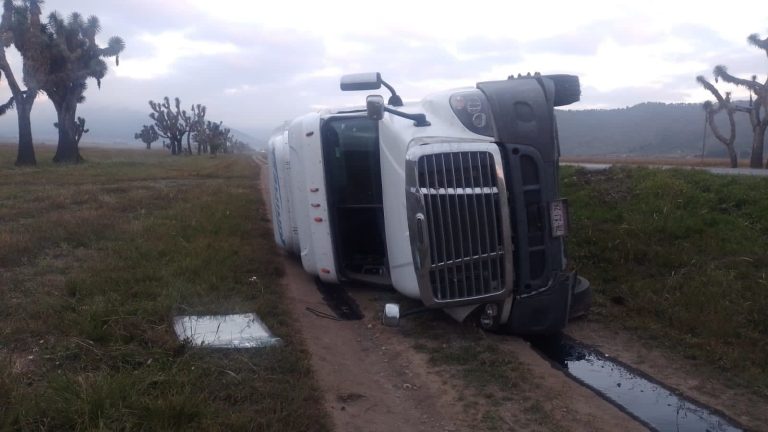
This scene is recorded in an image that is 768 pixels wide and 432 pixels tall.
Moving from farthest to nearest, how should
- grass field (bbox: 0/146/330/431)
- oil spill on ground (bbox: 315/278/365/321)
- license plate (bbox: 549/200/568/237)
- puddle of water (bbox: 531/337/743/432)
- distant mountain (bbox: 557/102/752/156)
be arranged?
distant mountain (bbox: 557/102/752/156) < oil spill on ground (bbox: 315/278/365/321) < license plate (bbox: 549/200/568/237) < puddle of water (bbox: 531/337/743/432) < grass field (bbox: 0/146/330/431)

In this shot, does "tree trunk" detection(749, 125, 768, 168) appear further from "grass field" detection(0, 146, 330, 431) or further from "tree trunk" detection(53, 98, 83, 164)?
"tree trunk" detection(53, 98, 83, 164)

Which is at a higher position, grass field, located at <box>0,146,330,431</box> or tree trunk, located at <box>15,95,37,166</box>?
tree trunk, located at <box>15,95,37,166</box>

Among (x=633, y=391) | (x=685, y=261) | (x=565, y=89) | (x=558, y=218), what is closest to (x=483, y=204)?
(x=558, y=218)

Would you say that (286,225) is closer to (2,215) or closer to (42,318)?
(42,318)

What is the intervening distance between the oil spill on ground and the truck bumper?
6.07ft

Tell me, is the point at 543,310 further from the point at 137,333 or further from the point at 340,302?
the point at 137,333

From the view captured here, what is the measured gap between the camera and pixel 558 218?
6.33 meters

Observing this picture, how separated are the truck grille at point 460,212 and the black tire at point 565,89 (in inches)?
51.1

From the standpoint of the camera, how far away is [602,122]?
293 feet

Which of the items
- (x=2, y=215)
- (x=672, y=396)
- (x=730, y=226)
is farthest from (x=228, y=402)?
(x=2, y=215)

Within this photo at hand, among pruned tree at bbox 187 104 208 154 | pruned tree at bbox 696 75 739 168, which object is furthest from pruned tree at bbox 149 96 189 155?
pruned tree at bbox 696 75 739 168

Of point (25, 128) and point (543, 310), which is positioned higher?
point (25, 128)

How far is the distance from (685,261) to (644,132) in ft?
259

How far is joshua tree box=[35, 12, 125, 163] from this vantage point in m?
38.2
